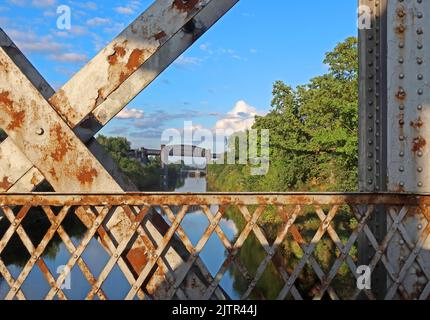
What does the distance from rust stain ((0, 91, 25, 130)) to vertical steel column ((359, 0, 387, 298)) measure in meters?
3.04

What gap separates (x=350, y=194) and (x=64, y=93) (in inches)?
94.4

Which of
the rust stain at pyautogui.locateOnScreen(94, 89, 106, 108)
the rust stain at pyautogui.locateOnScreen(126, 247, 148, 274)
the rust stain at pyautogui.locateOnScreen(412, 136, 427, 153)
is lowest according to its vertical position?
the rust stain at pyautogui.locateOnScreen(412, 136, 427, 153)

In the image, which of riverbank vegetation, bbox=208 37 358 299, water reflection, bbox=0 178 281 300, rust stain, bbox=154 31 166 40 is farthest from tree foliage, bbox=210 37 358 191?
rust stain, bbox=154 31 166 40

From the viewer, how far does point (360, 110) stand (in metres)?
4.21

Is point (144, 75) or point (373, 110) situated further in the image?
point (373, 110)

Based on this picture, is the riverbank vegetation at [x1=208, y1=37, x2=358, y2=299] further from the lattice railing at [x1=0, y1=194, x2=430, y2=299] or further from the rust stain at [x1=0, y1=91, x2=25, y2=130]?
the rust stain at [x1=0, y1=91, x2=25, y2=130]

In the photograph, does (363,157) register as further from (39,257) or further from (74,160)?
(39,257)

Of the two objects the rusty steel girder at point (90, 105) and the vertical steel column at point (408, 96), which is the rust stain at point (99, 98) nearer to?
the rusty steel girder at point (90, 105)

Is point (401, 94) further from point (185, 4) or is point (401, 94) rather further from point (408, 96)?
point (185, 4)

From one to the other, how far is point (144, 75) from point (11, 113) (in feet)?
3.80

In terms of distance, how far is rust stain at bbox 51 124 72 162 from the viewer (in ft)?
10.7

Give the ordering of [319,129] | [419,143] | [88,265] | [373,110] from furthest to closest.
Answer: [319,129]
[88,265]
[373,110]
[419,143]

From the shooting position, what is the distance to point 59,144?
3.28m

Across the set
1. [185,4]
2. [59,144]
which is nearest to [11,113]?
[59,144]
